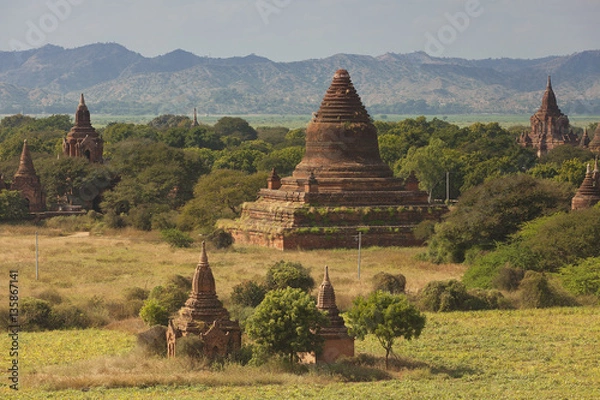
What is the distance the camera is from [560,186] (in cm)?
4438

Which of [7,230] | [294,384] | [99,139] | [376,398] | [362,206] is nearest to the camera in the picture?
[376,398]

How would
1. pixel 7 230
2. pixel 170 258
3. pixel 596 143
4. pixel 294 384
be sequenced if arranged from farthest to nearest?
pixel 596 143, pixel 7 230, pixel 170 258, pixel 294 384

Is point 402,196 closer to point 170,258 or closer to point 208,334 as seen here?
point 170,258

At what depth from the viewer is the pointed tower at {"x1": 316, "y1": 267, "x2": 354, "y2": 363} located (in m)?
25.2

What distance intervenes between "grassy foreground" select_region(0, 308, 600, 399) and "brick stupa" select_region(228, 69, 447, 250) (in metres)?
16.3

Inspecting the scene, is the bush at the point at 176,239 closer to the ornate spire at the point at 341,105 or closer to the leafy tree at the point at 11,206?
the ornate spire at the point at 341,105

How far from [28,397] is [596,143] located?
82498 mm

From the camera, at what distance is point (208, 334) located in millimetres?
24797

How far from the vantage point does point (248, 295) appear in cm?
3102

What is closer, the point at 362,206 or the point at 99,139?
the point at 362,206

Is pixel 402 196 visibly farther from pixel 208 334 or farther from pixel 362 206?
pixel 208 334

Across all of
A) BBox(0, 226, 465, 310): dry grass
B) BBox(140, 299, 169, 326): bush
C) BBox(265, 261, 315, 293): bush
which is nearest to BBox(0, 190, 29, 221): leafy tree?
BBox(0, 226, 465, 310): dry grass

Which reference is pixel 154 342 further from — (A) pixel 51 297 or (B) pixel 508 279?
(B) pixel 508 279

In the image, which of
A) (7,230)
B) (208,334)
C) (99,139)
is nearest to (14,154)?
(99,139)
